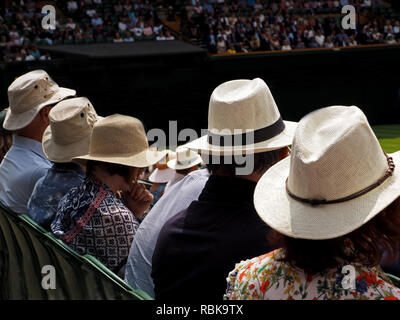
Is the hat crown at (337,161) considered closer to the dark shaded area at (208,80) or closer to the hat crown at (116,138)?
the hat crown at (116,138)

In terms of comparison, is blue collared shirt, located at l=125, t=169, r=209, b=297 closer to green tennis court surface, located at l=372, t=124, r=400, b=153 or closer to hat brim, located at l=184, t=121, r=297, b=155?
hat brim, located at l=184, t=121, r=297, b=155

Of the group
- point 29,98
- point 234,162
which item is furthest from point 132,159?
point 29,98

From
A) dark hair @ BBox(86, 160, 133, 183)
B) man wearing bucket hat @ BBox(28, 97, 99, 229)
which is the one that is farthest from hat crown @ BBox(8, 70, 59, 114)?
dark hair @ BBox(86, 160, 133, 183)

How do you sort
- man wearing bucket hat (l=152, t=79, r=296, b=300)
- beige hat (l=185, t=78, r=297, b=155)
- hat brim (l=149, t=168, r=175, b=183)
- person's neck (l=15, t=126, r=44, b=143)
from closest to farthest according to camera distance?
1. man wearing bucket hat (l=152, t=79, r=296, b=300)
2. beige hat (l=185, t=78, r=297, b=155)
3. person's neck (l=15, t=126, r=44, b=143)
4. hat brim (l=149, t=168, r=175, b=183)

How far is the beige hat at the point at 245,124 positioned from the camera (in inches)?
91.9

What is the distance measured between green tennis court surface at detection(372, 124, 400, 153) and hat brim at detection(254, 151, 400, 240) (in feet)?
33.3

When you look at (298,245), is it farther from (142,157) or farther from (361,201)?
(142,157)

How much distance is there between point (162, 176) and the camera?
495 cm

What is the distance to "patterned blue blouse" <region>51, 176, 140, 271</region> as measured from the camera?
8.17 ft

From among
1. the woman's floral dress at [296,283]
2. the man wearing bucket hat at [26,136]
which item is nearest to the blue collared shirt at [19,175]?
the man wearing bucket hat at [26,136]

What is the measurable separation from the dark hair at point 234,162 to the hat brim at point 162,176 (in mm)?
2601

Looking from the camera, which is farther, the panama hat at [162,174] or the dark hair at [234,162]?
the panama hat at [162,174]
